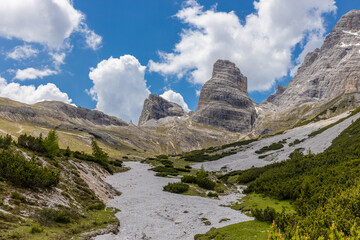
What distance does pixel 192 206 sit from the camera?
27.0 m

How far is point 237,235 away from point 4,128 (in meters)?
148

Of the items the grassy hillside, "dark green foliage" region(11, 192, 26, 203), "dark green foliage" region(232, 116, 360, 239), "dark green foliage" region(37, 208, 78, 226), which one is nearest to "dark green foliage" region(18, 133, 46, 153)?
the grassy hillside

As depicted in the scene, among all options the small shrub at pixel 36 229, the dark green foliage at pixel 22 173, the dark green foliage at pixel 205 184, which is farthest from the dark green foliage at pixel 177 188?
the small shrub at pixel 36 229

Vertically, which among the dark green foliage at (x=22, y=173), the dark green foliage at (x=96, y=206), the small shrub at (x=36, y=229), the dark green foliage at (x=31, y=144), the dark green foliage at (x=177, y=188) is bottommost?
the dark green foliage at (x=96, y=206)

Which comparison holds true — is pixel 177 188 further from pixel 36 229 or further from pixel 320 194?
pixel 36 229

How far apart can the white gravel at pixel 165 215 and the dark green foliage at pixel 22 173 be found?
8275 mm

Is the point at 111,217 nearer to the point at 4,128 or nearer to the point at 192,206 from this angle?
the point at 192,206

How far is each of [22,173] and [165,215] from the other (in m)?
14.7

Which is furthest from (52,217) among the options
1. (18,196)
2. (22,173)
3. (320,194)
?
(320,194)

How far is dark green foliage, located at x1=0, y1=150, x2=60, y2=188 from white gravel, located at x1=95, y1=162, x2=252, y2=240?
27.1ft

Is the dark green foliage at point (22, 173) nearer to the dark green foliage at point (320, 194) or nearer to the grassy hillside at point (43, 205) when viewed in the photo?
the grassy hillside at point (43, 205)

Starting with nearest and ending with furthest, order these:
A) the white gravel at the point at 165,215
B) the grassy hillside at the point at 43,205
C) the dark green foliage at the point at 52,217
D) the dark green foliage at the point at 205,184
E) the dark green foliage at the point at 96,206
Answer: the grassy hillside at the point at 43,205, the dark green foliage at the point at 52,217, the white gravel at the point at 165,215, the dark green foliage at the point at 96,206, the dark green foliage at the point at 205,184

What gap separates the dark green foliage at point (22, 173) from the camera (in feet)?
60.3

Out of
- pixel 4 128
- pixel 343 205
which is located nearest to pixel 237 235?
pixel 343 205
